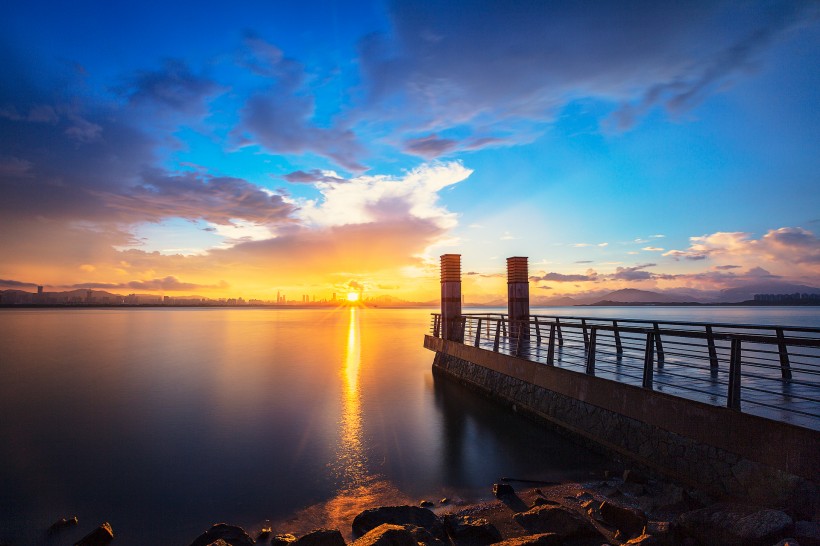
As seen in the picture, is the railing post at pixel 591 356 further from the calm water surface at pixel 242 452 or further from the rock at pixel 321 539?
the rock at pixel 321 539

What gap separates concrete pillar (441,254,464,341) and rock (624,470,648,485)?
12994 millimetres

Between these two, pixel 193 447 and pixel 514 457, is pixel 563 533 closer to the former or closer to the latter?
pixel 514 457

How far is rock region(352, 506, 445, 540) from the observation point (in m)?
7.61

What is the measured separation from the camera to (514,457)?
11.7 meters

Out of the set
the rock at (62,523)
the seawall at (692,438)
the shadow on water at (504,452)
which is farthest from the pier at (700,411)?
the rock at (62,523)

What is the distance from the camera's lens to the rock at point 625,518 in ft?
22.2

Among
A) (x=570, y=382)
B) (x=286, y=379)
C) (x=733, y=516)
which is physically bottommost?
(x=286, y=379)

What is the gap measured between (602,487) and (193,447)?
40.8ft

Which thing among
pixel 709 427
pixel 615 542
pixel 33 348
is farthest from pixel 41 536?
pixel 33 348

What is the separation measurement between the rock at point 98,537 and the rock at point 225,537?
1.98 metres

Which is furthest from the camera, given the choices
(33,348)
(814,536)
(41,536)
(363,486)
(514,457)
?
(33,348)

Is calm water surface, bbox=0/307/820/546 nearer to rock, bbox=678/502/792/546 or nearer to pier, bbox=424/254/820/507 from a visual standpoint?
pier, bbox=424/254/820/507

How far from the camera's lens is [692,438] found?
732 centimetres

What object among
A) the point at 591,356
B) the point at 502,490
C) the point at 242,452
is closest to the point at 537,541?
the point at 502,490
